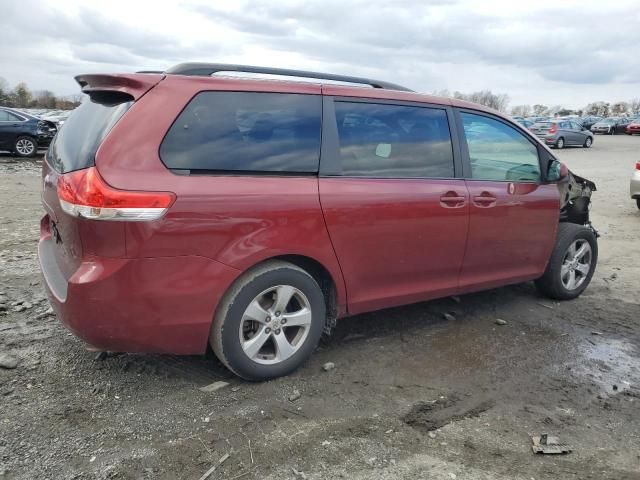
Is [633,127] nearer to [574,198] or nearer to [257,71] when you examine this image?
[574,198]

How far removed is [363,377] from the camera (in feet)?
11.4

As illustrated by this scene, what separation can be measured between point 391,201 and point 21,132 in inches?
613

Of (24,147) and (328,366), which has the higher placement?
(24,147)

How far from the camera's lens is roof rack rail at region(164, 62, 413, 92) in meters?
3.21

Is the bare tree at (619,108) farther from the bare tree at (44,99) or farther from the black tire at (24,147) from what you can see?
the black tire at (24,147)

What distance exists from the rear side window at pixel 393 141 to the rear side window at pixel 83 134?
133 centimetres

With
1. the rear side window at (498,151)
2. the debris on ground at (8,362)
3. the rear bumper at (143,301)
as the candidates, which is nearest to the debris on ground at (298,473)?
the rear bumper at (143,301)

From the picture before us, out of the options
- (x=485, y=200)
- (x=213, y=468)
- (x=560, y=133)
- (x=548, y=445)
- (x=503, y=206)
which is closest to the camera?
(x=213, y=468)

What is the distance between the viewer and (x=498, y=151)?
4.46 meters

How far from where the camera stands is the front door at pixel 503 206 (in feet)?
13.7

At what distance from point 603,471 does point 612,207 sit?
29.7 ft

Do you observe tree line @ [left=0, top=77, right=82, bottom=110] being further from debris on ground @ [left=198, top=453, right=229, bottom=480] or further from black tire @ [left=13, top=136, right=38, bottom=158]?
debris on ground @ [left=198, top=453, right=229, bottom=480]

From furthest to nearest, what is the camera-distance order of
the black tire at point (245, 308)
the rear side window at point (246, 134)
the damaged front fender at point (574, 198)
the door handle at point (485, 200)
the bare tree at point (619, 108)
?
the bare tree at point (619, 108)
the damaged front fender at point (574, 198)
the door handle at point (485, 200)
the black tire at point (245, 308)
the rear side window at point (246, 134)

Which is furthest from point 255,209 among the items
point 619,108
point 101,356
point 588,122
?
point 619,108
